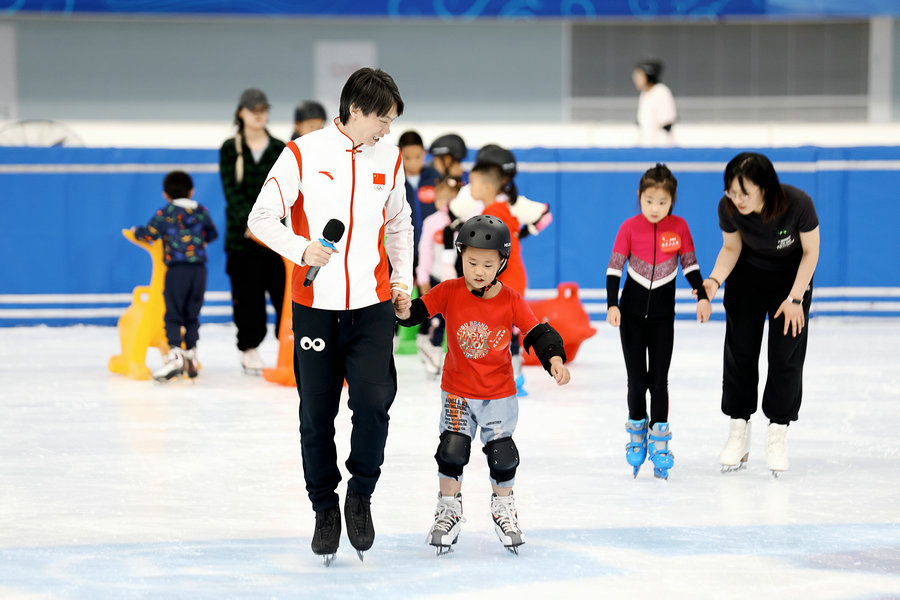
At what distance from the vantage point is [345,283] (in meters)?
3.97

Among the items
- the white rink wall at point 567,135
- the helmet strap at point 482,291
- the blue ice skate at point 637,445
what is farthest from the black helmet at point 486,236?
the white rink wall at point 567,135

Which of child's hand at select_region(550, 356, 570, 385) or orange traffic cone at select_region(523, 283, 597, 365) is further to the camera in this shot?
orange traffic cone at select_region(523, 283, 597, 365)

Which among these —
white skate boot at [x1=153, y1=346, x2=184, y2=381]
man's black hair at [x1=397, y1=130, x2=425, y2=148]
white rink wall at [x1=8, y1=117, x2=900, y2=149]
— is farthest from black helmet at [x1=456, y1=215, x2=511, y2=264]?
white rink wall at [x1=8, y1=117, x2=900, y2=149]

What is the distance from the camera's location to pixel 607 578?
400 cm

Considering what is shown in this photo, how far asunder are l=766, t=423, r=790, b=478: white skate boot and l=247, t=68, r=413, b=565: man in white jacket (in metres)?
2.15

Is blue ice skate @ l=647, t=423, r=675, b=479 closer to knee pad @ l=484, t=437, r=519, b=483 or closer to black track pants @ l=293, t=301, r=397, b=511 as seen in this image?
knee pad @ l=484, t=437, r=519, b=483

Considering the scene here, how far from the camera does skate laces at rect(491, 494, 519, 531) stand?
4.30 meters

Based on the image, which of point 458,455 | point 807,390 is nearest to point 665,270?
point 458,455

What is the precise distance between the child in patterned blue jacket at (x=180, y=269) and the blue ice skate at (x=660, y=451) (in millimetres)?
3674

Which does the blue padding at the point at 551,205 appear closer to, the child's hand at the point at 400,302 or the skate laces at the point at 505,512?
the skate laces at the point at 505,512

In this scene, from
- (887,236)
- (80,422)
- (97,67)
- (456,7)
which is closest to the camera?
(80,422)

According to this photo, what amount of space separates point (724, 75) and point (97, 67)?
→ 11217mm

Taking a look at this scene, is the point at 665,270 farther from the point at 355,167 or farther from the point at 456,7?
the point at 456,7

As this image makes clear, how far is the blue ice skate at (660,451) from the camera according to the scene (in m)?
5.39
